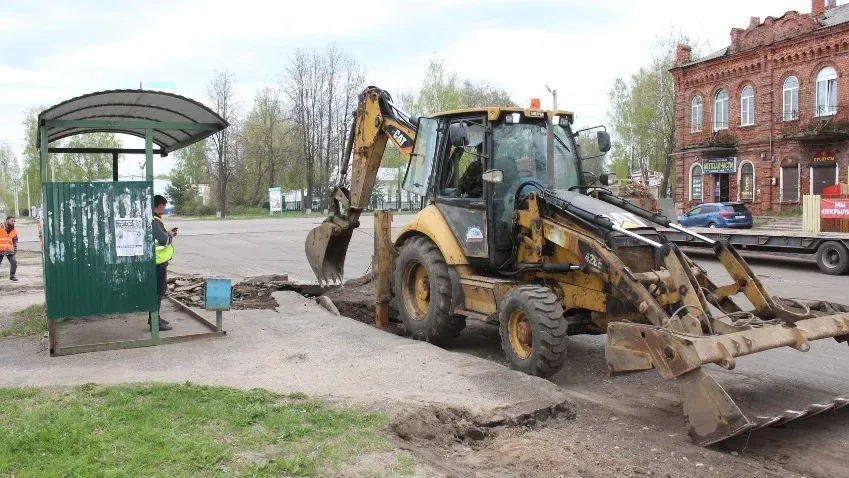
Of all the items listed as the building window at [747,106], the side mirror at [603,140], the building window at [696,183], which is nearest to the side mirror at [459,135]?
the side mirror at [603,140]

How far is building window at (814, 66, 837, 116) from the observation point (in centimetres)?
3238

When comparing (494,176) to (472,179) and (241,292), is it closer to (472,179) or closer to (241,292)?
(472,179)

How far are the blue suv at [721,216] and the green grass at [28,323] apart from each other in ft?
78.3

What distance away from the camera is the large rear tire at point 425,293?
28.3 ft

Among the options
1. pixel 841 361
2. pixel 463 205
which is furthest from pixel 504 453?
pixel 841 361

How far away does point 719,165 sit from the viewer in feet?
125

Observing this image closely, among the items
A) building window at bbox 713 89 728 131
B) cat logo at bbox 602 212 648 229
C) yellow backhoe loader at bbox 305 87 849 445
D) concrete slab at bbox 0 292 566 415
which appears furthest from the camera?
building window at bbox 713 89 728 131

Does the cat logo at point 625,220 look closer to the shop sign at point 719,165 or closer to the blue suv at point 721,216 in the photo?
the blue suv at point 721,216

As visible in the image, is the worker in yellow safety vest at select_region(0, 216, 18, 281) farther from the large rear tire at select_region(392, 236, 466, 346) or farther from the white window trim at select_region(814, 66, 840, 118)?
the white window trim at select_region(814, 66, 840, 118)

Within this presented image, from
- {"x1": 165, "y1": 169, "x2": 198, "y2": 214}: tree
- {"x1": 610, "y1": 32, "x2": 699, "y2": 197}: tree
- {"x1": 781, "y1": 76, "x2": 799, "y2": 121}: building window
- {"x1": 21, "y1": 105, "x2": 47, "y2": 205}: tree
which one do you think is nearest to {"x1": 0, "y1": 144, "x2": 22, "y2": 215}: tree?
{"x1": 21, "y1": 105, "x2": 47, "y2": 205}: tree

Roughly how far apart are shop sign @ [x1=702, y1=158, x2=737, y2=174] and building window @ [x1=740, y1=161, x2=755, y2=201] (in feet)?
1.63

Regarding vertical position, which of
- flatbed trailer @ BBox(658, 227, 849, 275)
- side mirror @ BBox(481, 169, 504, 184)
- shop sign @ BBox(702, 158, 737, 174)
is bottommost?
flatbed trailer @ BBox(658, 227, 849, 275)

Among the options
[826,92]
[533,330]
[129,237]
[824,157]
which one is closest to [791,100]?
[826,92]

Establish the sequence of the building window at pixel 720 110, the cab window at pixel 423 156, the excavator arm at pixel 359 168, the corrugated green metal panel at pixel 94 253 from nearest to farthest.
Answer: the corrugated green metal panel at pixel 94 253 → the cab window at pixel 423 156 → the excavator arm at pixel 359 168 → the building window at pixel 720 110
